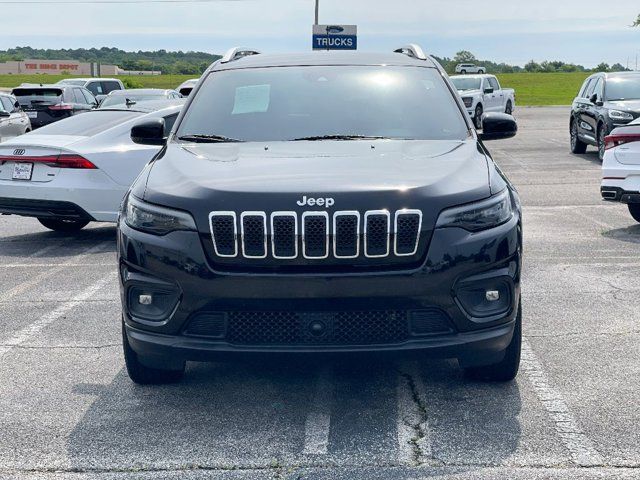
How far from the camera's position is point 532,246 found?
422 inches

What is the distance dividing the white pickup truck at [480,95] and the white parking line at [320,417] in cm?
Result: 2797

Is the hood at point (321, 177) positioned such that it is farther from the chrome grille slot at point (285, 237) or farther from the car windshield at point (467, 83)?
the car windshield at point (467, 83)

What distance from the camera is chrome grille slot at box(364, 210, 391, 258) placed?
4.77m

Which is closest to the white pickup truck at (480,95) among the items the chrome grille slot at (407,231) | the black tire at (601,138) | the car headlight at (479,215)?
the black tire at (601,138)

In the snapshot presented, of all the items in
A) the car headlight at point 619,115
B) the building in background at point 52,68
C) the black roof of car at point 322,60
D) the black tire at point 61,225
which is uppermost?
the black roof of car at point 322,60

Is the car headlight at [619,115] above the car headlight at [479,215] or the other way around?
the other way around

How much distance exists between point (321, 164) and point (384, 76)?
159 cm

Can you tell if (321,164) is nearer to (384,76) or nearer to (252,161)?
(252,161)

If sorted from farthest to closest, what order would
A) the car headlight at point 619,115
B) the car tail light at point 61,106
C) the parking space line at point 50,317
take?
the car tail light at point 61,106, the car headlight at point 619,115, the parking space line at point 50,317

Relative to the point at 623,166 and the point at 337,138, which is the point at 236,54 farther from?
the point at 623,166

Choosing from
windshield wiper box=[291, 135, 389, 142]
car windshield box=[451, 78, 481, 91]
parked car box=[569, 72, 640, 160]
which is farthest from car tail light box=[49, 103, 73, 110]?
windshield wiper box=[291, 135, 389, 142]

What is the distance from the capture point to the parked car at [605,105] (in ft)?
65.4

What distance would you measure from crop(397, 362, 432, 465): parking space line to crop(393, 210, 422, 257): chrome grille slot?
0.79 meters

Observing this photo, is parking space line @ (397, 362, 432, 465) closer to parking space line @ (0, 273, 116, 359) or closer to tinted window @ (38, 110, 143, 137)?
parking space line @ (0, 273, 116, 359)
